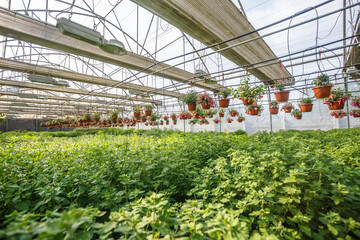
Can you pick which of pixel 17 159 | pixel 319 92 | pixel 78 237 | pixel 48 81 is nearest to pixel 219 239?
pixel 78 237

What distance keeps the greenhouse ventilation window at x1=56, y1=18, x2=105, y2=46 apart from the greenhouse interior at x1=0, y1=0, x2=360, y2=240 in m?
0.02

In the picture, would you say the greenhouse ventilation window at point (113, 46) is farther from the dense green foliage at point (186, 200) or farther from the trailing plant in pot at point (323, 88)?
the trailing plant in pot at point (323, 88)

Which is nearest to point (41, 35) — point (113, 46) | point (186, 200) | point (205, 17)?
point (113, 46)

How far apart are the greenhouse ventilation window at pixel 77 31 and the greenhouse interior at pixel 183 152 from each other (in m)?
0.02

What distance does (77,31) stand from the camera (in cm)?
297

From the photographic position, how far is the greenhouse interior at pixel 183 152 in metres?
1.00

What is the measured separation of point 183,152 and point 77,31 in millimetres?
3019

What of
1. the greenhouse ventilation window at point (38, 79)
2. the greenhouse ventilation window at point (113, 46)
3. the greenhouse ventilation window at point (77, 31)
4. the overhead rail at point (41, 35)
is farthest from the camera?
the greenhouse ventilation window at point (38, 79)

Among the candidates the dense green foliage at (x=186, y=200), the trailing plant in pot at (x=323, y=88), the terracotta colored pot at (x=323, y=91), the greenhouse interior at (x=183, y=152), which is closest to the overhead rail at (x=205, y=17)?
the greenhouse interior at (x=183, y=152)

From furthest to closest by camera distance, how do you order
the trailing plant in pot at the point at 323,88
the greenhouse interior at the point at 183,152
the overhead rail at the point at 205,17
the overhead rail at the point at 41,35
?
1. the trailing plant in pot at the point at 323,88
2. the overhead rail at the point at 41,35
3. the overhead rail at the point at 205,17
4. the greenhouse interior at the point at 183,152

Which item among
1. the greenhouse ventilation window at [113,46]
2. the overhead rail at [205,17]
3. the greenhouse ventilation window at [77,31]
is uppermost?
the overhead rail at [205,17]

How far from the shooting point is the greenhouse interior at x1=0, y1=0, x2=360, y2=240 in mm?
1004

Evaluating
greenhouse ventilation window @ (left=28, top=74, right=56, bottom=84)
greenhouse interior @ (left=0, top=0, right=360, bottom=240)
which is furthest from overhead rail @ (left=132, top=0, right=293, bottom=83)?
greenhouse ventilation window @ (left=28, top=74, right=56, bottom=84)

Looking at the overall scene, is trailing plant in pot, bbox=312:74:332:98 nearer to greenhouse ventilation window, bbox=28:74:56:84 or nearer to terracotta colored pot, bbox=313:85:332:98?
terracotta colored pot, bbox=313:85:332:98
